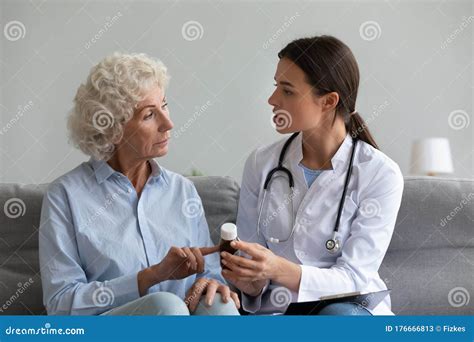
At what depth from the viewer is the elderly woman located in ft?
5.41

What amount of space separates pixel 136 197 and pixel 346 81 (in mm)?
729

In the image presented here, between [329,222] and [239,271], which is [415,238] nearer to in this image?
[329,222]

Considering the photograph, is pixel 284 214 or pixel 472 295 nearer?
pixel 284 214

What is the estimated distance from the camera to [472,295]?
7.30ft

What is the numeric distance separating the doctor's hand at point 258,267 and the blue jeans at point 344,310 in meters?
0.13

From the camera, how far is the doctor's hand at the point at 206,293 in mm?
1630

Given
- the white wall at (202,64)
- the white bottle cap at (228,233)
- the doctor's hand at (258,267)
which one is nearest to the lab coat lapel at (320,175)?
the doctor's hand at (258,267)

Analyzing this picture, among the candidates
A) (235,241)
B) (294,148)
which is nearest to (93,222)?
(235,241)

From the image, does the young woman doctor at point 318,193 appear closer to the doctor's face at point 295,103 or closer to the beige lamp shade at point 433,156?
the doctor's face at point 295,103

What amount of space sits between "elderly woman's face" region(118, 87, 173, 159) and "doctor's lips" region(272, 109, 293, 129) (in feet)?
1.10

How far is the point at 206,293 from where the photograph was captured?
5.43 feet

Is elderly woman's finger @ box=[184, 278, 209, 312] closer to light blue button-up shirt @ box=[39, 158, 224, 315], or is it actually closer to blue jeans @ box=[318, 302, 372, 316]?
light blue button-up shirt @ box=[39, 158, 224, 315]

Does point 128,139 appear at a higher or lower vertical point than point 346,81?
lower

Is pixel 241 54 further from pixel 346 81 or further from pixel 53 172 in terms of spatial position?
pixel 346 81
